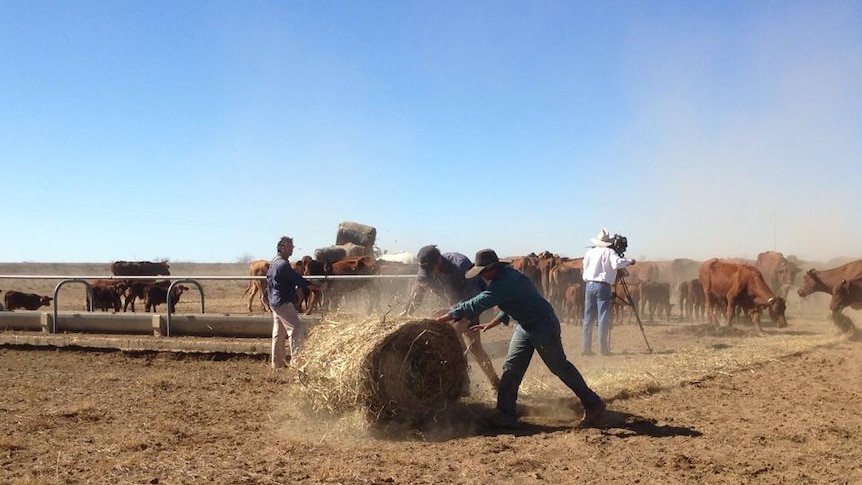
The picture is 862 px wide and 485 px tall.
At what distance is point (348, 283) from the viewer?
16875mm

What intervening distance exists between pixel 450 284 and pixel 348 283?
9432 millimetres

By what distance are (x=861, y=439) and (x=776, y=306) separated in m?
9.99

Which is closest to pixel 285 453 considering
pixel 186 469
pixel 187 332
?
pixel 186 469

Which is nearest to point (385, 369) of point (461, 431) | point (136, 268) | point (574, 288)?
point (461, 431)

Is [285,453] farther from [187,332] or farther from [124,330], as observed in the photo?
[124,330]

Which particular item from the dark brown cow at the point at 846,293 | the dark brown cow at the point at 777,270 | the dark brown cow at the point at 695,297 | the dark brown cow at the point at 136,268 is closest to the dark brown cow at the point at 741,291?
the dark brown cow at the point at 846,293

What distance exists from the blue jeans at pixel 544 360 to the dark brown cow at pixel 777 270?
60.7ft

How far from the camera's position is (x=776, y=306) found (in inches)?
591

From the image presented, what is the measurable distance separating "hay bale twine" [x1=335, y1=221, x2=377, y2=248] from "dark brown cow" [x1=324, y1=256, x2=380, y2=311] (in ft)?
19.9

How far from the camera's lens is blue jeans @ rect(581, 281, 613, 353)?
35.9 feet

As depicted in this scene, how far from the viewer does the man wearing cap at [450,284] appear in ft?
24.2

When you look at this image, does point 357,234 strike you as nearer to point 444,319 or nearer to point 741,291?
point 741,291

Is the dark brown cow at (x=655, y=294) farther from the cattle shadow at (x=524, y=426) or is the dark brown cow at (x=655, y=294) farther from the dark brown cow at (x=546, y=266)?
the cattle shadow at (x=524, y=426)

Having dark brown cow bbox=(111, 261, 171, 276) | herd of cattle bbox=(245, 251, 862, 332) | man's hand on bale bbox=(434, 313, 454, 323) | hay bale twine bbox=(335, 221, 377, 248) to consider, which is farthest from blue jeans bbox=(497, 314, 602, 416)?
dark brown cow bbox=(111, 261, 171, 276)
